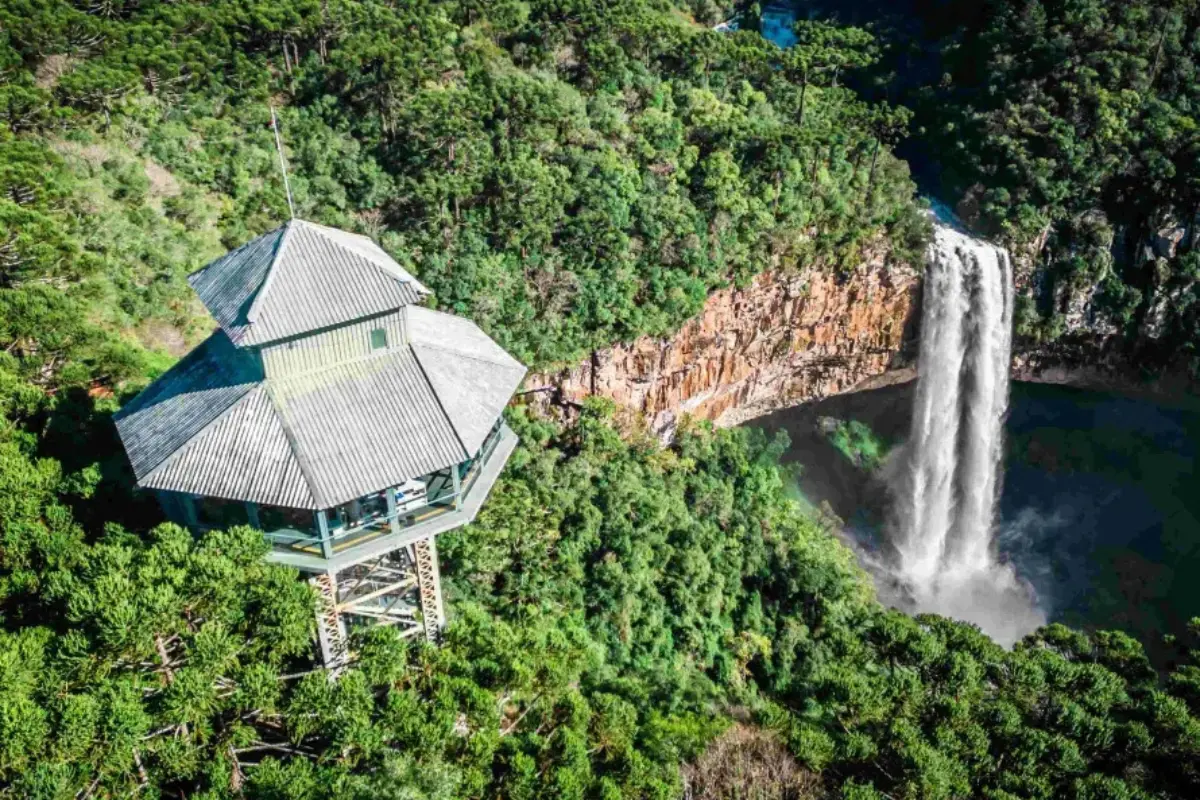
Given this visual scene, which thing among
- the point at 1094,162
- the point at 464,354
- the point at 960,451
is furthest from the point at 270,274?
the point at 1094,162

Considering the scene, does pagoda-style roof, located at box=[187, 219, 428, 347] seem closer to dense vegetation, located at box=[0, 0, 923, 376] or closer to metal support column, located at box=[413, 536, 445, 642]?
metal support column, located at box=[413, 536, 445, 642]

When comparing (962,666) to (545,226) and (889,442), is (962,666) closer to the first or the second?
(545,226)

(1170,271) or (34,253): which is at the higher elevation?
(34,253)

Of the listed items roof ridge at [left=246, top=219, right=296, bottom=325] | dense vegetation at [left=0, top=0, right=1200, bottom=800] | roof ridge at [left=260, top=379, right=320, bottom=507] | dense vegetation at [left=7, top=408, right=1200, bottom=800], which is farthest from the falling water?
roof ridge at [left=260, top=379, right=320, bottom=507]

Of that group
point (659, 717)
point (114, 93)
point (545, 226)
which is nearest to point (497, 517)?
point (659, 717)

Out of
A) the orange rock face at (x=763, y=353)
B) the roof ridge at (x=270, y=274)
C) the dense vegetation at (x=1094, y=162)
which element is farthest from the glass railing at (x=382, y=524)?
the dense vegetation at (x=1094, y=162)

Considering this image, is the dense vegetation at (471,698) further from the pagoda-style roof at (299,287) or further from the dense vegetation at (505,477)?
the pagoda-style roof at (299,287)
